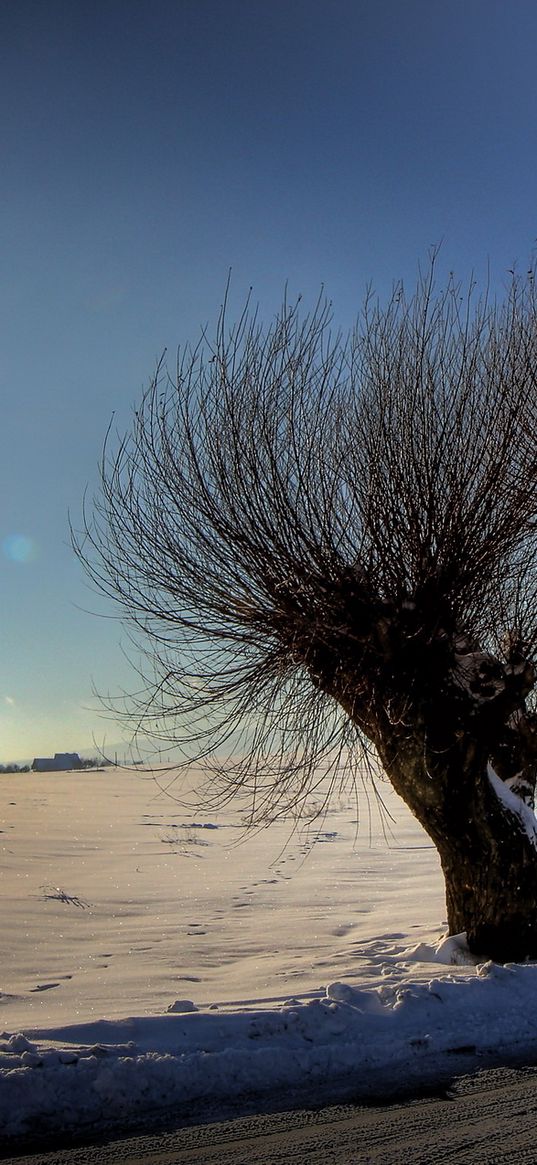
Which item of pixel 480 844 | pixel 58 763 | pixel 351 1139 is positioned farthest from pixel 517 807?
Answer: pixel 58 763

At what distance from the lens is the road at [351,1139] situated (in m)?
3.16

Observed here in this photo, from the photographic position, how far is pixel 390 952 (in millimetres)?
7719

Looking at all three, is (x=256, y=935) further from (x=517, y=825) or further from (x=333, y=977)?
(x=517, y=825)

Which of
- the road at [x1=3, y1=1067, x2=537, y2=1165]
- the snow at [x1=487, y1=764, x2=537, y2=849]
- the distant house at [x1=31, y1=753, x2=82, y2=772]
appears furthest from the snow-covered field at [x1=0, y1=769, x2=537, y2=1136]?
the distant house at [x1=31, y1=753, x2=82, y2=772]

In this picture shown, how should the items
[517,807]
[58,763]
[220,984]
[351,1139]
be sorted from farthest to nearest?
[58,763] → [517,807] → [220,984] → [351,1139]

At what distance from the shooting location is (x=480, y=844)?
23.8 feet

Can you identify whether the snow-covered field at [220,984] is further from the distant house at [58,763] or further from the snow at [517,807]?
the distant house at [58,763]

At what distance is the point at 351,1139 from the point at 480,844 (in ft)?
13.7

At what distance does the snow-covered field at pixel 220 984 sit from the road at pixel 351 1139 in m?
0.29

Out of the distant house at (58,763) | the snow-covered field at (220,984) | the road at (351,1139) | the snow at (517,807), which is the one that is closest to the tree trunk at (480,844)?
the snow at (517,807)

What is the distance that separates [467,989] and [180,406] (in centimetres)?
513

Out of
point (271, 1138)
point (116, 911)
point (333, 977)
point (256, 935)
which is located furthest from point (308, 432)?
point (116, 911)

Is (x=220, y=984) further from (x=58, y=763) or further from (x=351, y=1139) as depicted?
(x=58, y=763)

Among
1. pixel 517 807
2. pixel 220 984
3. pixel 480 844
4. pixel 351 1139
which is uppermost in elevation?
pixel 517 807
